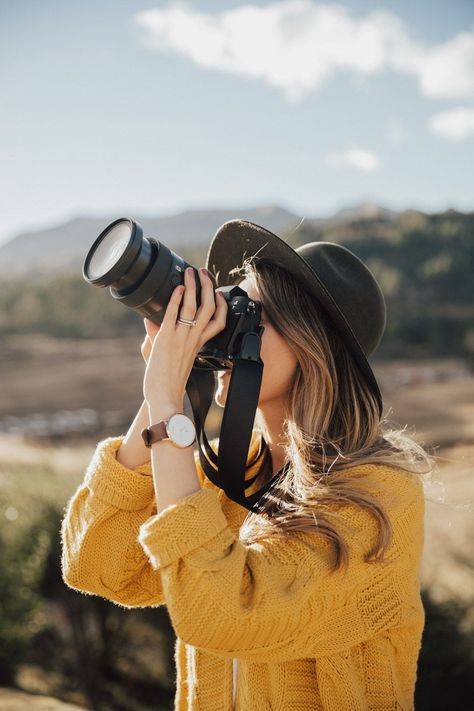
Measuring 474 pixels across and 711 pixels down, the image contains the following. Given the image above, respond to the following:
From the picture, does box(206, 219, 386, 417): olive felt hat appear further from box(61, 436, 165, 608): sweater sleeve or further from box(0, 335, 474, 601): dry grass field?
box(61, 436, 165, 608): sweater sleeve

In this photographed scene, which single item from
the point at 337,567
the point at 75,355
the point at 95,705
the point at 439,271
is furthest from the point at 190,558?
the point at 439,271

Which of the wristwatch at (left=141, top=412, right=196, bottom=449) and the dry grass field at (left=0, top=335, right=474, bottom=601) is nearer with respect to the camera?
the wristwatch at (left=141, top=412, right=196, bottom=449)

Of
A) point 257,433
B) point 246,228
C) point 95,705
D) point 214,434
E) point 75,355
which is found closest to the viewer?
point 246,228

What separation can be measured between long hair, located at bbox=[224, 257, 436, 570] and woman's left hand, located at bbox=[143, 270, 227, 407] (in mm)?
159

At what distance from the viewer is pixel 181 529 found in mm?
1034

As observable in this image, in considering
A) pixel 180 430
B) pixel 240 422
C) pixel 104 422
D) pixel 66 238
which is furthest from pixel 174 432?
pixel 66 238

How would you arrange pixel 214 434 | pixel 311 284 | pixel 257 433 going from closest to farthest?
pixel 311 284
pixel 257 433
pixel 214 434

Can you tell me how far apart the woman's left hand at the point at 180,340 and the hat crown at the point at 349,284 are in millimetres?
265

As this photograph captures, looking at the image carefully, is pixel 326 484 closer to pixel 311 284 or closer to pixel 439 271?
pixel 311 284

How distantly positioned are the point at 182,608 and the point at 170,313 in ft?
1.81

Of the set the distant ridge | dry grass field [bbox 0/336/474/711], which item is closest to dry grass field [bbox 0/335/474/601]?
dry grass field [bbox 0/336/474/711]

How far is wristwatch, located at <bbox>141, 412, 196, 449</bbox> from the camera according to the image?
1.13 meters

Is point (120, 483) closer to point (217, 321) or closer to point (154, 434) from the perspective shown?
point (154, 434)

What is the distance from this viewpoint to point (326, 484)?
4.04 feet
